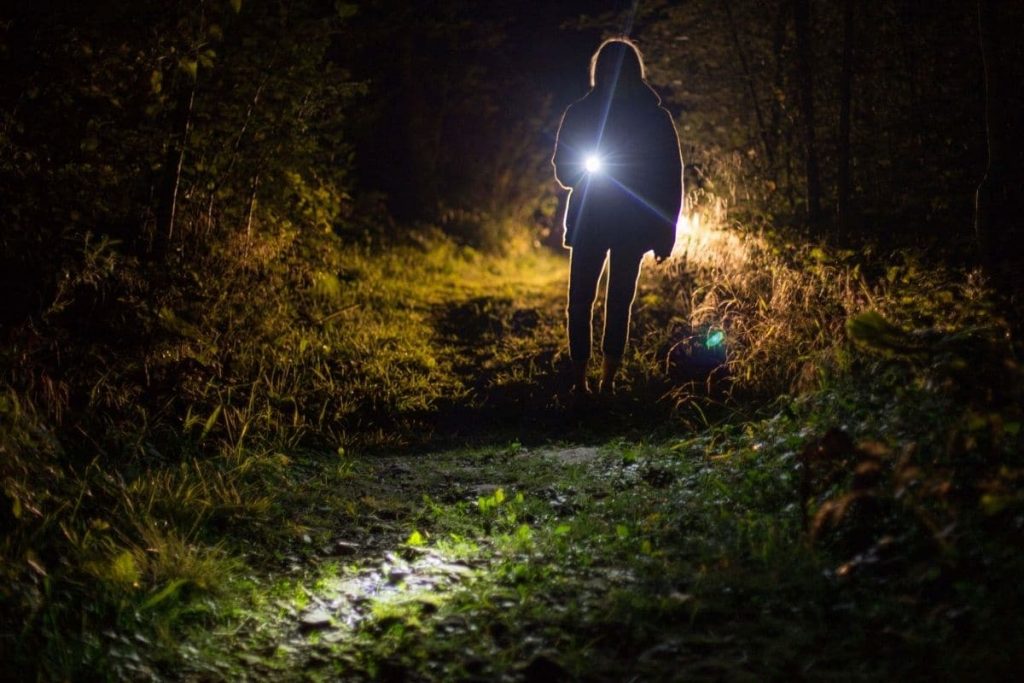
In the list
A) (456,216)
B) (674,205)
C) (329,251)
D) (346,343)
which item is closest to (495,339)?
(346,343)

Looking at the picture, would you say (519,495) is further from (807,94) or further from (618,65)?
(807,94)

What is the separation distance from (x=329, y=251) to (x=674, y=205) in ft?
15.4

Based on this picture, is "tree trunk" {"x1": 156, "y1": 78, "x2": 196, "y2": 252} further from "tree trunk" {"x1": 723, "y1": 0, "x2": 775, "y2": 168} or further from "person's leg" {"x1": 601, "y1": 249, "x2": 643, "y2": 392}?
"tree trunk" {"x1": 723, "y1": 0, "x2": 775, "y2": 168}

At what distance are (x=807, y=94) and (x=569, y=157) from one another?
4165 millimetres

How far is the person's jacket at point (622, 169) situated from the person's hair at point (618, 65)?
0.27ft

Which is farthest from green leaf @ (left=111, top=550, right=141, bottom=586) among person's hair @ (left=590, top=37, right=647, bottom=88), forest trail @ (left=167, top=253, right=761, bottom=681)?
person's hair @ (left=590, top=37, right=647, bottom=88)

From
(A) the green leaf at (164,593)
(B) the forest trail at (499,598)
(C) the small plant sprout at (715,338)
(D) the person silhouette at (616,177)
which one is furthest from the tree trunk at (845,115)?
(A) the green leaf at (164,593)

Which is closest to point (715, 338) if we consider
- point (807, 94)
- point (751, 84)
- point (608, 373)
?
point (608, 373)

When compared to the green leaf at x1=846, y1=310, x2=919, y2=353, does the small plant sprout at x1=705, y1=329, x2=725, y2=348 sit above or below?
below

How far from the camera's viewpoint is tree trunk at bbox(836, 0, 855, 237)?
8258 mm

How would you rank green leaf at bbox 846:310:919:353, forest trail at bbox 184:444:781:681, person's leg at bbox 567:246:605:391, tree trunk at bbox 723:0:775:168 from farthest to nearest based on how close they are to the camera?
tree trunk at bbox 723:0:775:168 → person's leg at bbox 567:246:605:391 → green leaf at bbox 846:310:919:353 → forest trail at bbox 184:444:781:681

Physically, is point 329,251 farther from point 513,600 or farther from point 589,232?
point 513,600

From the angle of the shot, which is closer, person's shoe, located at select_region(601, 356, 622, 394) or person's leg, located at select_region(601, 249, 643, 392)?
person's leg, located at select_region(601, 249, 643, 392)

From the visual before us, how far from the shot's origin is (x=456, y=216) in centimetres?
1602
